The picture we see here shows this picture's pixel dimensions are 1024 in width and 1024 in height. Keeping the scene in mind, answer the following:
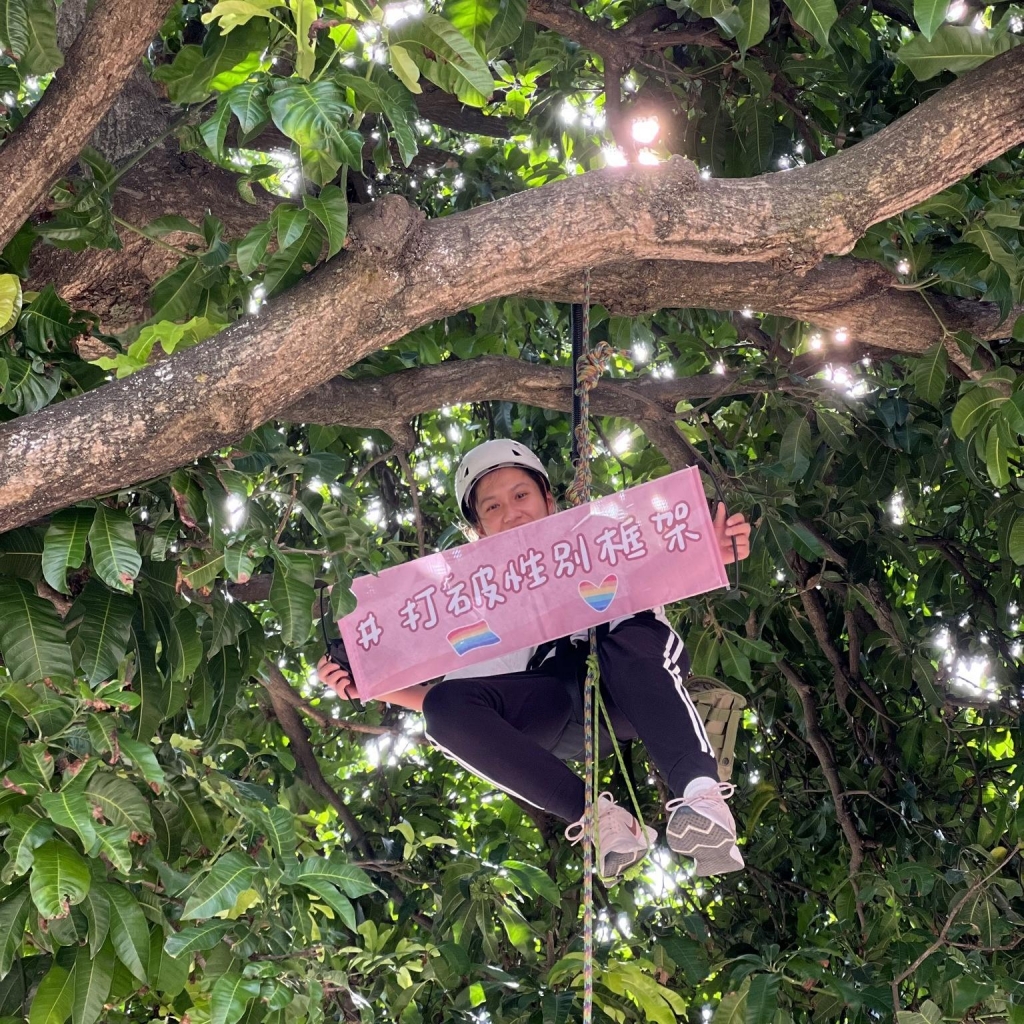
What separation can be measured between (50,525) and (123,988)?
2.37ft

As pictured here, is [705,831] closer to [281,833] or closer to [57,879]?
[281,833]

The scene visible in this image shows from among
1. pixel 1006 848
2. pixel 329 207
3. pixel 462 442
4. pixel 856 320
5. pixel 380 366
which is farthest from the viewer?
pixel 462 442

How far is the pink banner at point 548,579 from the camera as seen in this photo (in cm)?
241

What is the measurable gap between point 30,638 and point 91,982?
516mm

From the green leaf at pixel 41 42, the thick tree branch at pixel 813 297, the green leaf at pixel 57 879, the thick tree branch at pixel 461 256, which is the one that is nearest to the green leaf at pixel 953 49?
the thick tree branch at pixel 461 256

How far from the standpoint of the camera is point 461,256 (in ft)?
6.85

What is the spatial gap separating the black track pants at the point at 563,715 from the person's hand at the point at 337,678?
0.18 meters

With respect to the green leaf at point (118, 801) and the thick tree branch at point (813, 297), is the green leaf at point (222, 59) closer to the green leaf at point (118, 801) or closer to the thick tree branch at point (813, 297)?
the thick tree branch at point (813, 297)

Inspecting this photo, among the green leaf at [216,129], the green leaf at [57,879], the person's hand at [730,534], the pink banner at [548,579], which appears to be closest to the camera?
the green leaf at [57,879]

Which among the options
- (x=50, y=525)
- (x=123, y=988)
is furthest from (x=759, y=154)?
(x=123, y=988)

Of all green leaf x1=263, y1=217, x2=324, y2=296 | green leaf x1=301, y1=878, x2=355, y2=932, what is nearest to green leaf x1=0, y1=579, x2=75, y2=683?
green leaf x1=301, y1=878, x2=355, y2=932

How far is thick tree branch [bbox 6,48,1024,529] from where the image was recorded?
1.88 metres

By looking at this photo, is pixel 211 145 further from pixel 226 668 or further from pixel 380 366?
pixel 380 366

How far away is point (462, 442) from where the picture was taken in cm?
425
